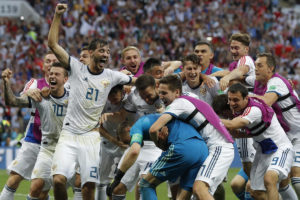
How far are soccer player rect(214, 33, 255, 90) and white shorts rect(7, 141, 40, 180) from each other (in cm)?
297

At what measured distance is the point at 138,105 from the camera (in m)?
9.28

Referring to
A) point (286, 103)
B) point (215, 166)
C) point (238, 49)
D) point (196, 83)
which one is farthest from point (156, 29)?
point (215, 166)

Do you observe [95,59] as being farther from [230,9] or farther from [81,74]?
[230,9]

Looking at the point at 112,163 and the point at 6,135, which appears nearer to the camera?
the point at 112,163

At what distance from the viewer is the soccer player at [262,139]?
7887mm

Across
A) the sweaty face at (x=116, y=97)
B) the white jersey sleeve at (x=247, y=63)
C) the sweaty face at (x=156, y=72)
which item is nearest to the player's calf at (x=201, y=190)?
the sweaty face at (x=116, y=97)

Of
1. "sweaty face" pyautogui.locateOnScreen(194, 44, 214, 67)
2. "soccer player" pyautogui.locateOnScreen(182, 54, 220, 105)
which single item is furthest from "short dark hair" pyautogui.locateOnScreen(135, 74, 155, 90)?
"sweaty face" pyautogui.locateOnScreen(194, 44, 214, 67)

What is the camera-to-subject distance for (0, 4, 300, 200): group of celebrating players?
288 inches

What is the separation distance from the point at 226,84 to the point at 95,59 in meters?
2.00

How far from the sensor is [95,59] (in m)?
8.41

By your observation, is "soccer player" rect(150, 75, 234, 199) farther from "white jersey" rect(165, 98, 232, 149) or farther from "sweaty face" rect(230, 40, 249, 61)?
"sweaty face" rect(230, 40, 249, 61)

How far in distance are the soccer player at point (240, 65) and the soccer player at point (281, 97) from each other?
363 mm

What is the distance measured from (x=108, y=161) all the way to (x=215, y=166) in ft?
10.1

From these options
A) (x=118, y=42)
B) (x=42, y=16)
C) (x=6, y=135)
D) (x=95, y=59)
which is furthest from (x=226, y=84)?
(x=42, y=16)
